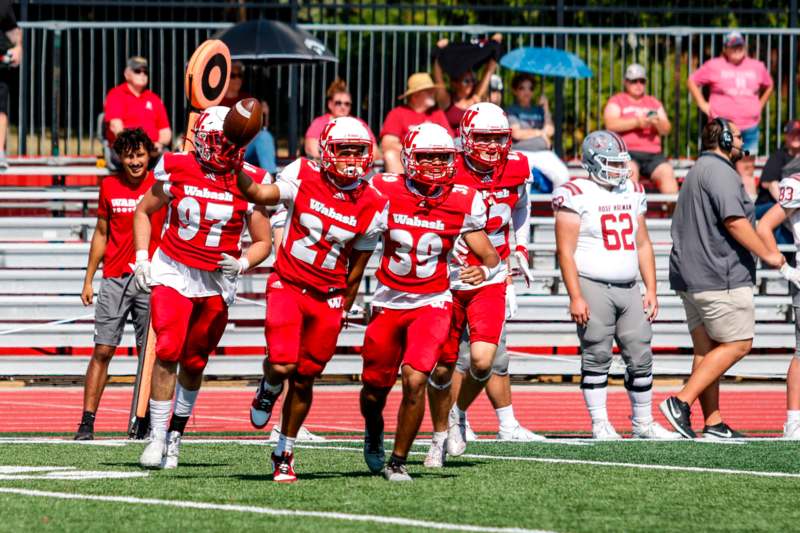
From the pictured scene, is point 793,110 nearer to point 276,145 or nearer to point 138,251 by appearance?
point 276,145

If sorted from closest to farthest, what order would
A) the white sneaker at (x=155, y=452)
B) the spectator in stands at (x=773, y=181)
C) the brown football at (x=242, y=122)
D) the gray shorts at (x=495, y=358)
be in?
the brown football at (x=242, y=122), the white sneaker at (x=155, y=452), the gray shorts at (x=495, y=358), the spectator in stands at (x=773, y=181)

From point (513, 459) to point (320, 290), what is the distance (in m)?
1.77

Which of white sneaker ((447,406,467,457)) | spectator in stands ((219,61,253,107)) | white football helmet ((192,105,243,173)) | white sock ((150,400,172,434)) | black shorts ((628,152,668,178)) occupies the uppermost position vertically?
spectator in stands ((219,61,253,107))

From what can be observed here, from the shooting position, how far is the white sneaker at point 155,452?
8227mm

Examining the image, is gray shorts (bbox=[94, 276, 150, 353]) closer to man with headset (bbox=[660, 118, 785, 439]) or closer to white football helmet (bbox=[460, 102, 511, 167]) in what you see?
white football helmet (bbox=[460, 102, 511, 167])

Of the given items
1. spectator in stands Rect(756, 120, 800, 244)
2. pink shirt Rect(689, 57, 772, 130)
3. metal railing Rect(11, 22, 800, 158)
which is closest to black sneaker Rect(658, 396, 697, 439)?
spectator in stands Rect(756, 120, 800, 244)

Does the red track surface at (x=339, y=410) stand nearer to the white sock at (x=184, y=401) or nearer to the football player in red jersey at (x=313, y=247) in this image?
the white sock at (x=184, y=401)

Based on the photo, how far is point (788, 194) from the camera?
1068cm

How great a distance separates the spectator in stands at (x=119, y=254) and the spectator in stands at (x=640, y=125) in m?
6.01

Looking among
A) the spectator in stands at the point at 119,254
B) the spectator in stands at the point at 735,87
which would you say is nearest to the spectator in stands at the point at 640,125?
the spectator in stands at the point at 735,87

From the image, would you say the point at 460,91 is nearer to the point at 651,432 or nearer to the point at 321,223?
the point at 651,432

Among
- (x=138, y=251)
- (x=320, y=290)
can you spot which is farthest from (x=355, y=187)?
(x=138, y=251)

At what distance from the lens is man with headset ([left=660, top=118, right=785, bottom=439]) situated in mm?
10383

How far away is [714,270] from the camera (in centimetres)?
1048
